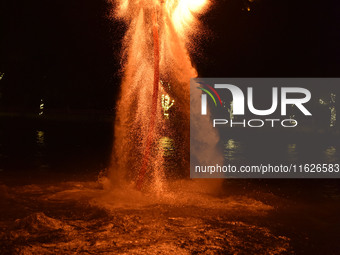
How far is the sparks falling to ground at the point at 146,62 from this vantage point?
8930mm

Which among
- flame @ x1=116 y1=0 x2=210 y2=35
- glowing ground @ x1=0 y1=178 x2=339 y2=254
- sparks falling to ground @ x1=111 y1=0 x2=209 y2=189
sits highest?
flame @ x1=116 y1=0 x2=210 y2=35

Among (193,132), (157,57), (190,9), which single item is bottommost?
(193,132)

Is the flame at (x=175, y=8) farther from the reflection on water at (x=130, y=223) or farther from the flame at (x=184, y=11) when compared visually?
the reflection on water at (x=130, y=223)

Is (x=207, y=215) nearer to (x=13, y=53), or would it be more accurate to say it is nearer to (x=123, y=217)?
(x=123, y=217)

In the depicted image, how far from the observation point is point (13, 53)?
40.4 m

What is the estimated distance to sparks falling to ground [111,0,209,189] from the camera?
8.93 metres

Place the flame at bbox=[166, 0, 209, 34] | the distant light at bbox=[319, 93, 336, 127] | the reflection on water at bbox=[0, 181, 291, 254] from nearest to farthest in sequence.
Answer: the reflection on water at bbox=[0, 181, 291, 254], the flame at bbox=[166, 0, 209, 34], the distant light at bbox=[319, 93, 336, 127]

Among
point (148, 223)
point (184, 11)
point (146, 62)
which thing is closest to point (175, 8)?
point (184, 11)

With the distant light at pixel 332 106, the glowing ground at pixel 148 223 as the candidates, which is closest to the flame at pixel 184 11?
the glowing ground at pixel 148 223

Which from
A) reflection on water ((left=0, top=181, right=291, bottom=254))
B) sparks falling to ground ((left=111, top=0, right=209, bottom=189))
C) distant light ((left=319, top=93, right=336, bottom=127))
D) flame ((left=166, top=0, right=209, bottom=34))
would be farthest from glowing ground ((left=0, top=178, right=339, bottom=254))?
distant light ((left=319, top=93, right=336, bottom=127))

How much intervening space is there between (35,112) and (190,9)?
130 ft

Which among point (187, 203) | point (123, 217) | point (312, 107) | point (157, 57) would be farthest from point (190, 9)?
point (312, 107)

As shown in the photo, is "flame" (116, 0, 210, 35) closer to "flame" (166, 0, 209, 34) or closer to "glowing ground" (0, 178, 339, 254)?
"flame" (166, 0, 209, 34)

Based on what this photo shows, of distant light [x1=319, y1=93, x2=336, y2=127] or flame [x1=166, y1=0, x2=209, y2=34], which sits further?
distant light [x1=319, y1=93, x2=336, y2=127]
